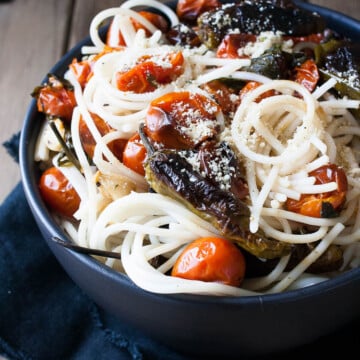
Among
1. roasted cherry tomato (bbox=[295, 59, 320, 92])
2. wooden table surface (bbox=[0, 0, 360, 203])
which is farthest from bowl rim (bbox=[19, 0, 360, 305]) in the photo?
wooden table surface (bbox=[0, 0, 360, 203])

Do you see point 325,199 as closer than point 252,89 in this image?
Yes

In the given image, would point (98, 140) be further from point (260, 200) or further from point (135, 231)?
point (260, 200)

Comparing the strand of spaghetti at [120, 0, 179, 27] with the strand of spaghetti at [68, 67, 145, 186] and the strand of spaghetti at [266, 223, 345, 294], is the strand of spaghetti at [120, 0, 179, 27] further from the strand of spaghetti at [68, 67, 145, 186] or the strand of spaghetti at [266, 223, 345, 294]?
the strand of spaghetti at [266, 223, 345, 294]

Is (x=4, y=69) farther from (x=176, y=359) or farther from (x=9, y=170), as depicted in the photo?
(x=176, y=359)

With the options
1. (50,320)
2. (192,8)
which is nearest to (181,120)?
(192,8)

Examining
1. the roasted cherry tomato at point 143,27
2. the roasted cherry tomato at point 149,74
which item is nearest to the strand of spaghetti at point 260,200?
the roasted cherry tomato at point 149,74

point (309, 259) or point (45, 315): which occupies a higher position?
point (309, 259)

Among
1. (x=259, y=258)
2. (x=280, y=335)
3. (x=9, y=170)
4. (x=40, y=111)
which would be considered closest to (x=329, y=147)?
(x=259, y=258)

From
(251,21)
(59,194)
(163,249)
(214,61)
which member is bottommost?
(59,194)
